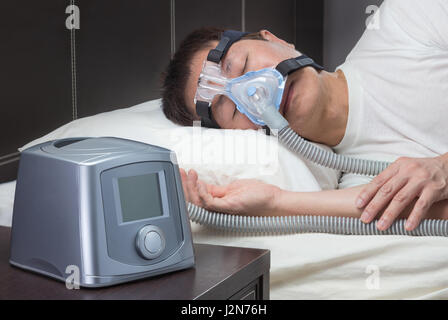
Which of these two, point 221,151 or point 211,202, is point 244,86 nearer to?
point 221,151

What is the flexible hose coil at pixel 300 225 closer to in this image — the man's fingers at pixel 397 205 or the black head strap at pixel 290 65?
the man's fingers at pixel 397 205

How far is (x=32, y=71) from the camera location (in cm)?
138

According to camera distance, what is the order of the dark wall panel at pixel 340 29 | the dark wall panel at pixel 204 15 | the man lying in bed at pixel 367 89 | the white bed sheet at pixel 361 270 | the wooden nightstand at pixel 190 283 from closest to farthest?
the wooden nightstand at pixel 190 283
the white bed sheet at pixel 361 270
the man lying in bed at pixel 367 89
the dark wall panel at pixel 204 15
the dark wall panel at pixel 340 29

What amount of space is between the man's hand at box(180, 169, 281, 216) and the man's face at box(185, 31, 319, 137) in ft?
1.31

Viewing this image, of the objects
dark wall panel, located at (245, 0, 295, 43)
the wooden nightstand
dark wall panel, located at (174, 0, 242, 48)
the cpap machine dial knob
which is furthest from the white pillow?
dark wall panel, located at (245, 0, 295, 43)

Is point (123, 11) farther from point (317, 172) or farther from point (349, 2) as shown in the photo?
point (349, 2)

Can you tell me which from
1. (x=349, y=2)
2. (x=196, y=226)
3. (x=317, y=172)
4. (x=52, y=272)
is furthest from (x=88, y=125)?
(x=349, y=2)

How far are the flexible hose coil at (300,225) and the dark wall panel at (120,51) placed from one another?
2.30ft

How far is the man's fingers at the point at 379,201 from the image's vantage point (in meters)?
1.10

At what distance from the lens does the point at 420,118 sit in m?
1.59

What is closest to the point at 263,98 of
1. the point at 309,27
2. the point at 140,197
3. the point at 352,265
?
the point at 352,265

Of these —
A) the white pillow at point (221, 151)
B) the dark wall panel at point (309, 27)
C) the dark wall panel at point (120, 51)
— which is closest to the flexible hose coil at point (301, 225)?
the white pillow at point (221, 151)
